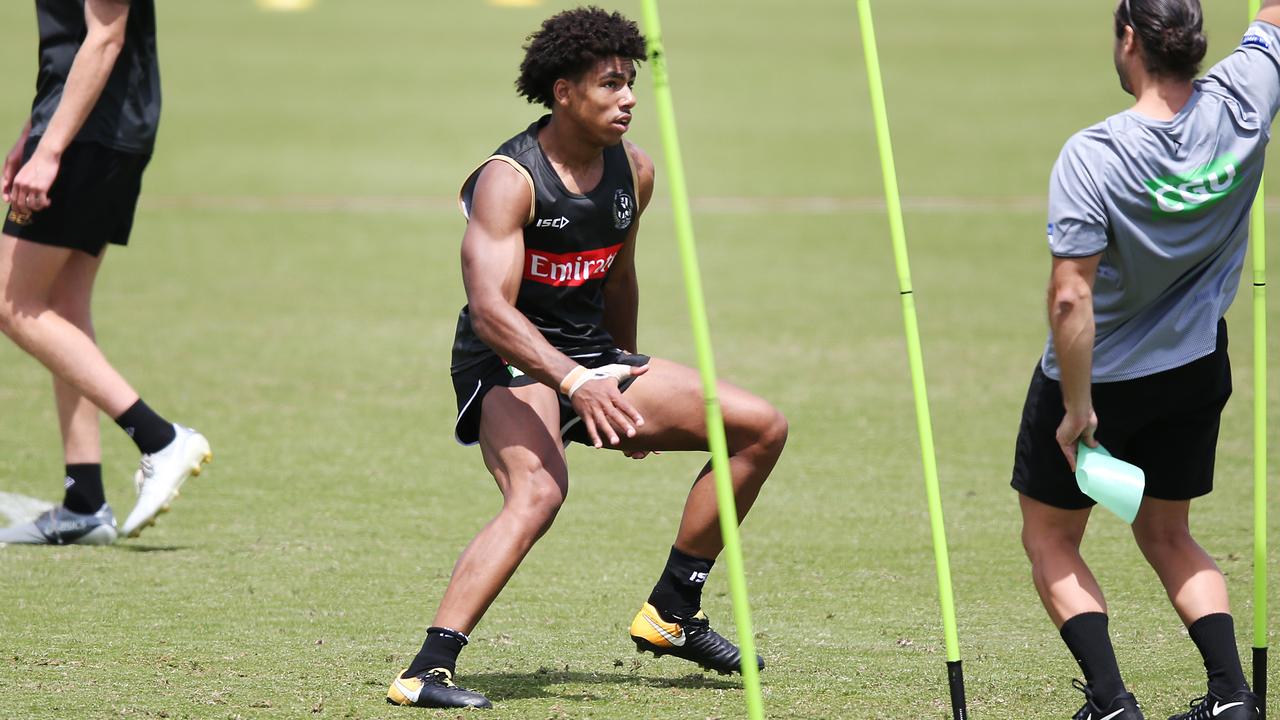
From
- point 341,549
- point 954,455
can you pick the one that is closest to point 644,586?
point 341,549

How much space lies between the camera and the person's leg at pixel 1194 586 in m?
4.47

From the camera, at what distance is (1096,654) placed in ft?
14.5

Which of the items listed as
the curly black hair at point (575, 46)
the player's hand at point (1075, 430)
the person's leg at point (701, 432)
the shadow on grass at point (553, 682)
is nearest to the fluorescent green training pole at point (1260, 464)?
the player's hand at point (1075, 430)

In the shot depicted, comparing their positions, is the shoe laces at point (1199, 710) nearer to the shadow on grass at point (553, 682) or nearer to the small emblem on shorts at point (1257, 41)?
the shadow on grass at point (553, 682)

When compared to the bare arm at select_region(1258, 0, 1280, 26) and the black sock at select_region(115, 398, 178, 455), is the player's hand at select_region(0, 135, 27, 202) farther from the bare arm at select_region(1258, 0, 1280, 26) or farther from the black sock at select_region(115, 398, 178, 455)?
the bare arm at select_region(1258, 0, 1280, 26)

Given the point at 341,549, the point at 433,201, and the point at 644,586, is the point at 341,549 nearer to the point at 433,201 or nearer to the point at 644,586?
the point at 644,586

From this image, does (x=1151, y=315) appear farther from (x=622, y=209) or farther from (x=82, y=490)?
(x=82, y=490)

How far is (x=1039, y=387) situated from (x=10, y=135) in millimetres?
19647

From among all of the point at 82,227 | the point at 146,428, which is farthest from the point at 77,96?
the point at 146,428

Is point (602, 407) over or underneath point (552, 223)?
underneath

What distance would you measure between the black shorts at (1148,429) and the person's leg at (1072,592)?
79 mm

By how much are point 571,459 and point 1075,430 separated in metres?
4.63

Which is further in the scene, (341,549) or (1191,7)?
(341,549)

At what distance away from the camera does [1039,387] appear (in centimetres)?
455
